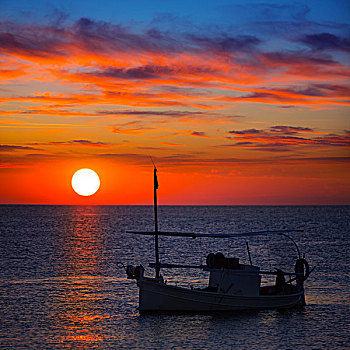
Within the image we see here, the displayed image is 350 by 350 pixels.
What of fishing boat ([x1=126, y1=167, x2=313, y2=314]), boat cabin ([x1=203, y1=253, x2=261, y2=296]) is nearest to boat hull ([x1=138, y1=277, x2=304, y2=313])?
fishing boat ([x1=126, y1=167, x2=313, y2=314])

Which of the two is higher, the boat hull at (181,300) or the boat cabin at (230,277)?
the boat cabin at (230,277)

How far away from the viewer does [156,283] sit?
37.2m

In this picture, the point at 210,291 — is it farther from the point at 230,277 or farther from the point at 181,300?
the point at 181,300

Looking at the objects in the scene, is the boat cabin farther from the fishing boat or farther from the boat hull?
the boat hull

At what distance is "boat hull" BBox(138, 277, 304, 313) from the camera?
37406 millimetres

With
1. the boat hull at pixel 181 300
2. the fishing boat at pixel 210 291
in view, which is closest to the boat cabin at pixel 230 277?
the fishing boat at pixel 210 291

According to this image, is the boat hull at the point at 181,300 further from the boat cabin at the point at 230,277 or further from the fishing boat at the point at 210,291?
the boat cabin at the point at 230,277

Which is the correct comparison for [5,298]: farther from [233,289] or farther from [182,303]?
[233,289]

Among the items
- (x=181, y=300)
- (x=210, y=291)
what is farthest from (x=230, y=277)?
(x=181, y=300)

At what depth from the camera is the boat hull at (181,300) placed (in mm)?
37406

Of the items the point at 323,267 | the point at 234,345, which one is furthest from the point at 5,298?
the point at 323,267

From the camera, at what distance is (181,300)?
123ft

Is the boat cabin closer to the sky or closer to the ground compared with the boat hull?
closer to the sky

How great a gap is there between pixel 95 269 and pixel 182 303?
2732cm
